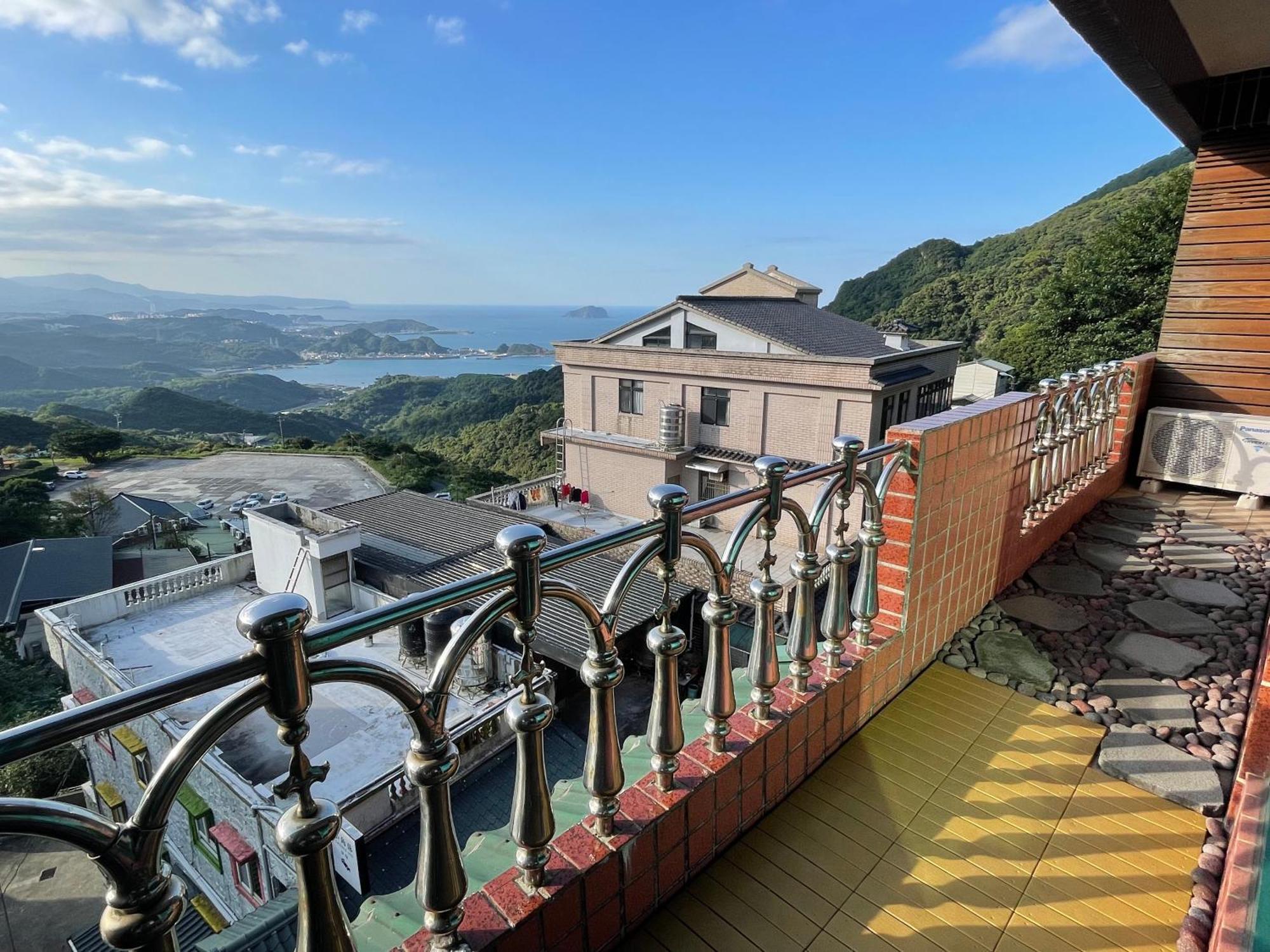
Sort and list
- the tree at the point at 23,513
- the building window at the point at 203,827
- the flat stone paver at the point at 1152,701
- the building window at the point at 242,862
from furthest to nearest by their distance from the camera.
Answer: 1. the tree at the point at 23,513
2. the building window at the point at 203,827
3. the building window at the point at 242,862
4. the flat stone paver at the point at 1152,701

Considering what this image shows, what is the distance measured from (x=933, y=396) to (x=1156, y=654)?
18.9 meters

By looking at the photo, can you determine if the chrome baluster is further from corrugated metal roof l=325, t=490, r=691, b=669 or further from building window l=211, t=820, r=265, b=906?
building window l=211, t=820, r=265, b=906

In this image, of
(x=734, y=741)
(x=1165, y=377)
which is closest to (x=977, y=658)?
(x=734, y=741)

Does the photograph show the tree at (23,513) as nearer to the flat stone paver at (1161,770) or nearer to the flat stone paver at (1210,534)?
the flat stone paver at (1161,770)

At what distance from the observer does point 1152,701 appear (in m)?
2.58

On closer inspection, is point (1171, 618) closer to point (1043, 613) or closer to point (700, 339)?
point (1043, 613)

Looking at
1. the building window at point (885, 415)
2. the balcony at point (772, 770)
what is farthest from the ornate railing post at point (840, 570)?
the building window at point (885, 415)

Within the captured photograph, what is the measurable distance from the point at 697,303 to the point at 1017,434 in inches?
652

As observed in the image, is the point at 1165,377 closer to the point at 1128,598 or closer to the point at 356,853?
the point at 1128,598

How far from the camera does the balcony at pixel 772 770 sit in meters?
0.85

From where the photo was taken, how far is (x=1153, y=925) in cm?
166

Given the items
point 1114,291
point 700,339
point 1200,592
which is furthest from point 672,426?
point 1200,592

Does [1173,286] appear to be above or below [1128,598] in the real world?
above

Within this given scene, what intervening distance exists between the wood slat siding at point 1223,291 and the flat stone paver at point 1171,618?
314 cm
